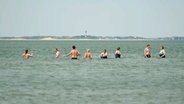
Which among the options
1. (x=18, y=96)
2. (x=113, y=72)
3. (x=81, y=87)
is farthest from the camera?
(x=113, y=72)

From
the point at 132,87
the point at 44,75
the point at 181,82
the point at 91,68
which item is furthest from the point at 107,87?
the point at 91,68

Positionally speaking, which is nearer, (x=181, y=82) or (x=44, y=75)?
(x=181, y=82)

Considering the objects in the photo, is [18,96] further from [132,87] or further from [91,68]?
[91,68]

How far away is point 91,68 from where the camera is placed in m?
50.6

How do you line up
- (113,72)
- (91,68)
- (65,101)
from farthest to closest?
(91,68)
(113,72)
(65,101)

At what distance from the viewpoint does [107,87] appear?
3525 centimetres

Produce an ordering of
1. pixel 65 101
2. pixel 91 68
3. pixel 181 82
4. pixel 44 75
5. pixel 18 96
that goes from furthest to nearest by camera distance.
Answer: pixel 91 68
pixel 44 75
pixel 181 82
pixel 18 96
pixel 65 101

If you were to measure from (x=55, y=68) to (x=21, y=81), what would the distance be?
11.9 metres

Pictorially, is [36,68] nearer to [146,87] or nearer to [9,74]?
[9,74]

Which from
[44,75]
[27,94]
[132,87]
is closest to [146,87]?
[132,87]

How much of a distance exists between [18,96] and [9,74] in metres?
14.1

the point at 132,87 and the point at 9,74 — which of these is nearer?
the point at 132,87

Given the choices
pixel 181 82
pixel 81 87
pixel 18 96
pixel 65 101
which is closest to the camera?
pixel 65 101

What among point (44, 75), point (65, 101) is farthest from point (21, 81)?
point (65, 101)
